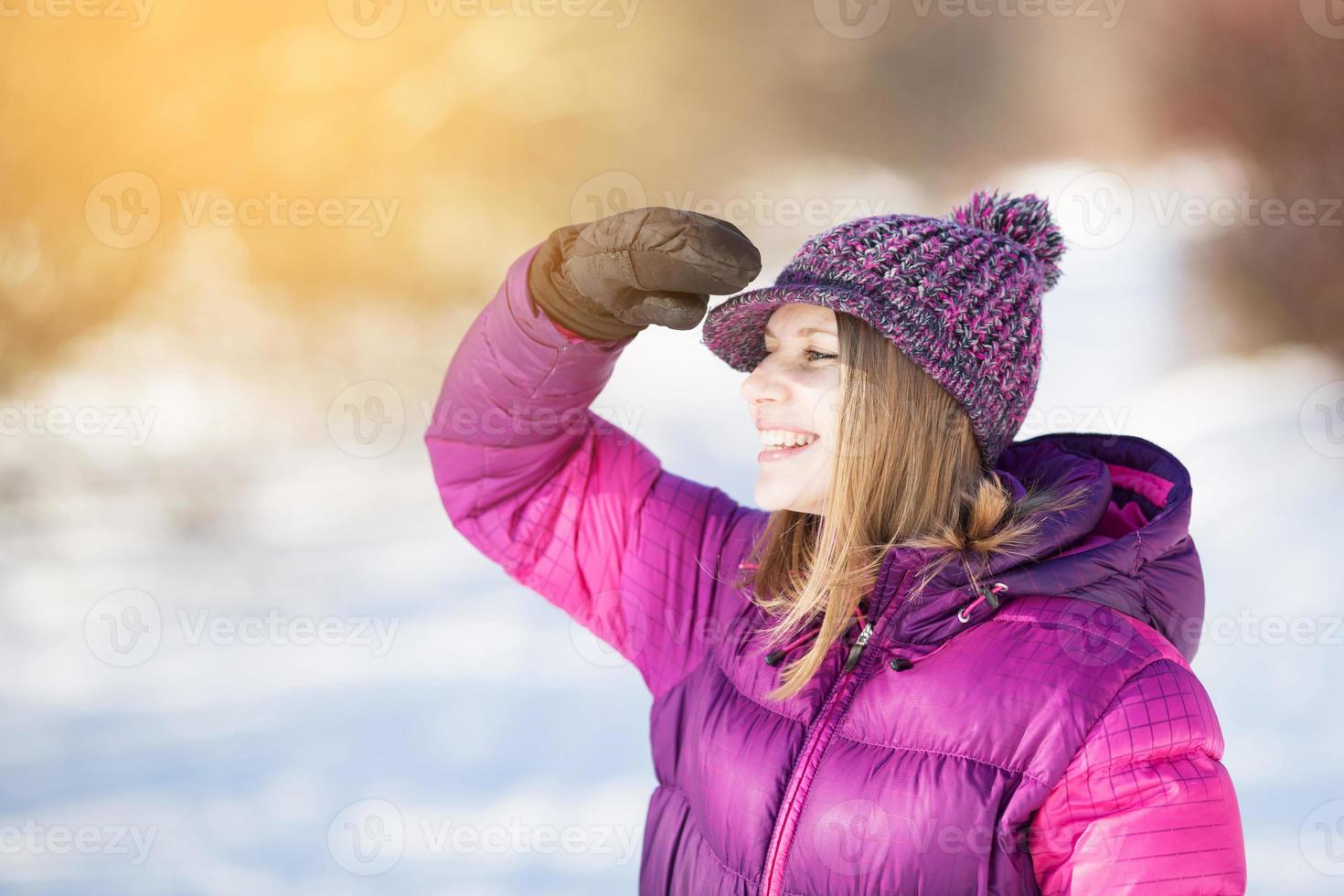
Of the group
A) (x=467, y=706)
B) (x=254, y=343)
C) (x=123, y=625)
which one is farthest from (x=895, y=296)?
(x=123, y=625)

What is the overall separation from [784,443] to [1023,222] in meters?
0.45

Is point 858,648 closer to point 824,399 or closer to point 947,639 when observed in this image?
point 947,639

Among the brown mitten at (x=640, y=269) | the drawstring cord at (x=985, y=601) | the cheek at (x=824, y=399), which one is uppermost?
the brown mitten at (x=640, y=269)

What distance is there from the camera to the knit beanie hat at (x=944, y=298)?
4.09 feet

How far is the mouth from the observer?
1.32m

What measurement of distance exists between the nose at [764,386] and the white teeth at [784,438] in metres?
0.04

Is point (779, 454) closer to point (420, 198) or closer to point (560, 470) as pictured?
point (560, 470)

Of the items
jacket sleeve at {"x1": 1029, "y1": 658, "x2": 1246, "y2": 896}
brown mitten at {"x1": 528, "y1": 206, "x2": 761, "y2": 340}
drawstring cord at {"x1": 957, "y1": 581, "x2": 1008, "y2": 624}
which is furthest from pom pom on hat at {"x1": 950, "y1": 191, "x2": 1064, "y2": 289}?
jacket sleeve at {"x1": 1029, "y1": 658, "x2": 1246, "y2": 896}

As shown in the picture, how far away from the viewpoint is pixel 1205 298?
2.62m

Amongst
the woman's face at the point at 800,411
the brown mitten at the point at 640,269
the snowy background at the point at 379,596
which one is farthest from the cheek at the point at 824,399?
the snowy background at the point at 379,596

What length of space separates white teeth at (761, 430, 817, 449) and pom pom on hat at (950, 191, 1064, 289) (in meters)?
0.39

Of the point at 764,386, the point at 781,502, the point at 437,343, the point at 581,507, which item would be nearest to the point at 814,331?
the point at 764,386

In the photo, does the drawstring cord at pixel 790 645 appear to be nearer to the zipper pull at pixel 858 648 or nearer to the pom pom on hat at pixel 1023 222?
the zipper pull at pixel 858 648

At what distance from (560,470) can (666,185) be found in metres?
1.40
